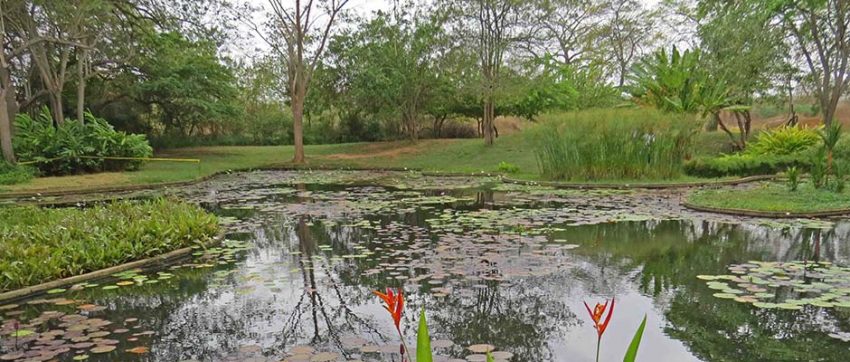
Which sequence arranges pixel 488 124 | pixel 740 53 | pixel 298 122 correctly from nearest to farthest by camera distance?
pixel 740 53, pixel 298 122, pixel 488 124

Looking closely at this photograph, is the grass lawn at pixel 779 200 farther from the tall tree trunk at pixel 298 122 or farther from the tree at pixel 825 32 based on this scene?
the tall tree trunk at pixel 298 122

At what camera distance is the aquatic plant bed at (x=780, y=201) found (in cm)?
894

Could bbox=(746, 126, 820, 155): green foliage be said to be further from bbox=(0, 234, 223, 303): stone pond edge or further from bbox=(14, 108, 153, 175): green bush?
bbox=(14, 108, 153, 175): green bush

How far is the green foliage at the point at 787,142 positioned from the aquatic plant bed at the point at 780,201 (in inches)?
261

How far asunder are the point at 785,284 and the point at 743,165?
1197 cm

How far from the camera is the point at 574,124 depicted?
46.8 feet

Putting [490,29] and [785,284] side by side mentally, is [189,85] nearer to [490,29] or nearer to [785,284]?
[490,29]

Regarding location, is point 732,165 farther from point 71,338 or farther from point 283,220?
point 71,338

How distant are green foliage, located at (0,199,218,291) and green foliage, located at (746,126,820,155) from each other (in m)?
17.0

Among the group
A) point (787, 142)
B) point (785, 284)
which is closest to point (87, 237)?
point (785, 284)

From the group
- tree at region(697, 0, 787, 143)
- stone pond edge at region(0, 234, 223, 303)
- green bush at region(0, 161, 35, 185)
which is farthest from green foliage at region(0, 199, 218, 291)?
tree at region(697, 0, 787, 143)

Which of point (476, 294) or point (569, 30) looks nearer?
point (476, 294)

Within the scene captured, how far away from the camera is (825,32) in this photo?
→ 21.0 meters

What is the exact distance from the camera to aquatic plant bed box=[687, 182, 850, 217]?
8938 millimetres
